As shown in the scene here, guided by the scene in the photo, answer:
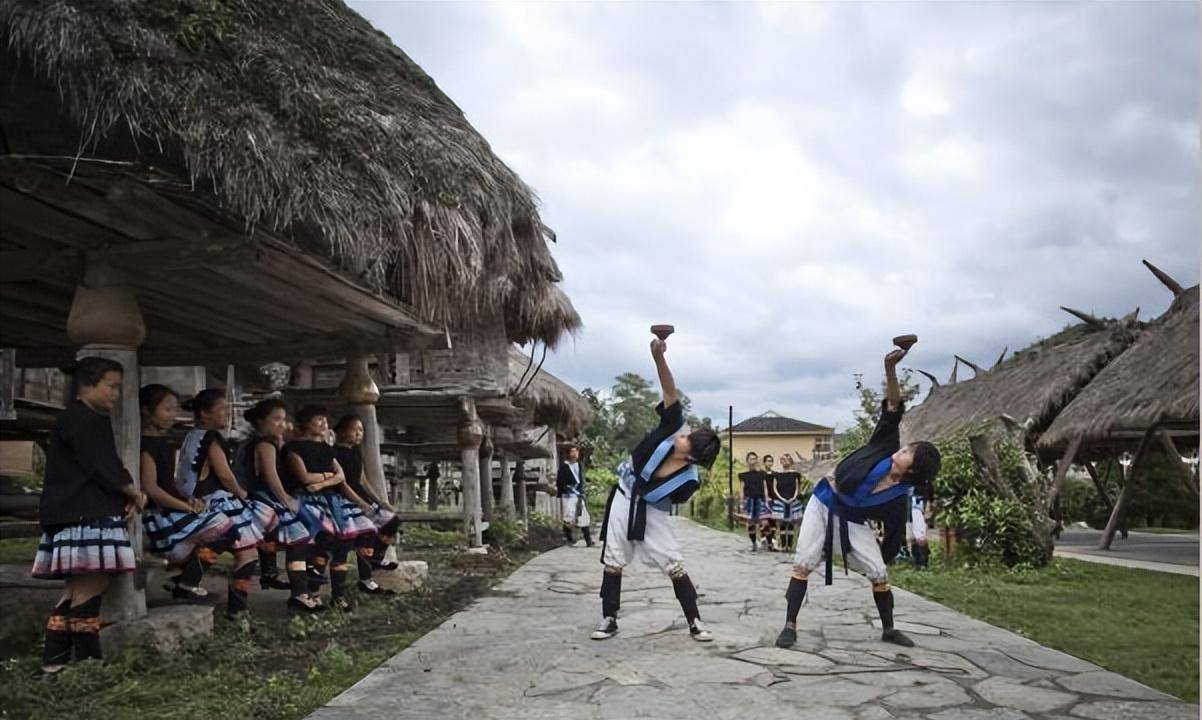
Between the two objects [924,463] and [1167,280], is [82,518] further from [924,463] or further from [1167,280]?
[1167,280]

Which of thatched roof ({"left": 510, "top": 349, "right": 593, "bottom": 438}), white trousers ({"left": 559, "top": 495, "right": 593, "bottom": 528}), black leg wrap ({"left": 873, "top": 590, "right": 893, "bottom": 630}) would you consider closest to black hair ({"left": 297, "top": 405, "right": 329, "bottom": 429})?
black leg wrap ({"left": 873, "top": 590, "right": 893, "bottom": 630})

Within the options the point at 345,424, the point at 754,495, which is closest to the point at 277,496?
the point at 345,424

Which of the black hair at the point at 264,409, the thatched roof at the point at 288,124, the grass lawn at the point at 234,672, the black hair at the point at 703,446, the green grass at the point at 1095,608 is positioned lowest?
the green grass at the point at 1095,608

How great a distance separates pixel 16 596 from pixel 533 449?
12869 millimetres

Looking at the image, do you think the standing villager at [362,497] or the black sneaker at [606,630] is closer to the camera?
the black sneaker at [606,630]

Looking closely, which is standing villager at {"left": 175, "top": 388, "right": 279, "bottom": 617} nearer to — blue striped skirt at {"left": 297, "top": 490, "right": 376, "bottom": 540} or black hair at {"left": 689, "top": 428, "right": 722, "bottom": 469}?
blue striped skirt at {"left": 297, "top": 490, "right": 376, "bottom": 540}

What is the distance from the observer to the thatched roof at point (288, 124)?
3.69 metres

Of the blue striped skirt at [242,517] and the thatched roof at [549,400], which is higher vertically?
the thatched roof at [549,400]

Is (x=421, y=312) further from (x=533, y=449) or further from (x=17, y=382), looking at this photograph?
(x=533, y=449)

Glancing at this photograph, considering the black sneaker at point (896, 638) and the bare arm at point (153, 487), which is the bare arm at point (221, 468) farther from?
the black sneaker at point (896, 638)

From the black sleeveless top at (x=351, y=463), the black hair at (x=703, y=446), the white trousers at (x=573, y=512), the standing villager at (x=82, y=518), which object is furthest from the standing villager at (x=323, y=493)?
the white trousers at (x=573, y=512)

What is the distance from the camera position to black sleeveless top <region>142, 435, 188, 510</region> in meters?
4.75

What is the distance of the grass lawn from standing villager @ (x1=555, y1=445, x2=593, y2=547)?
25.0 feet

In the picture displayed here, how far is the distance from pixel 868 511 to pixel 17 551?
28.7 ft
